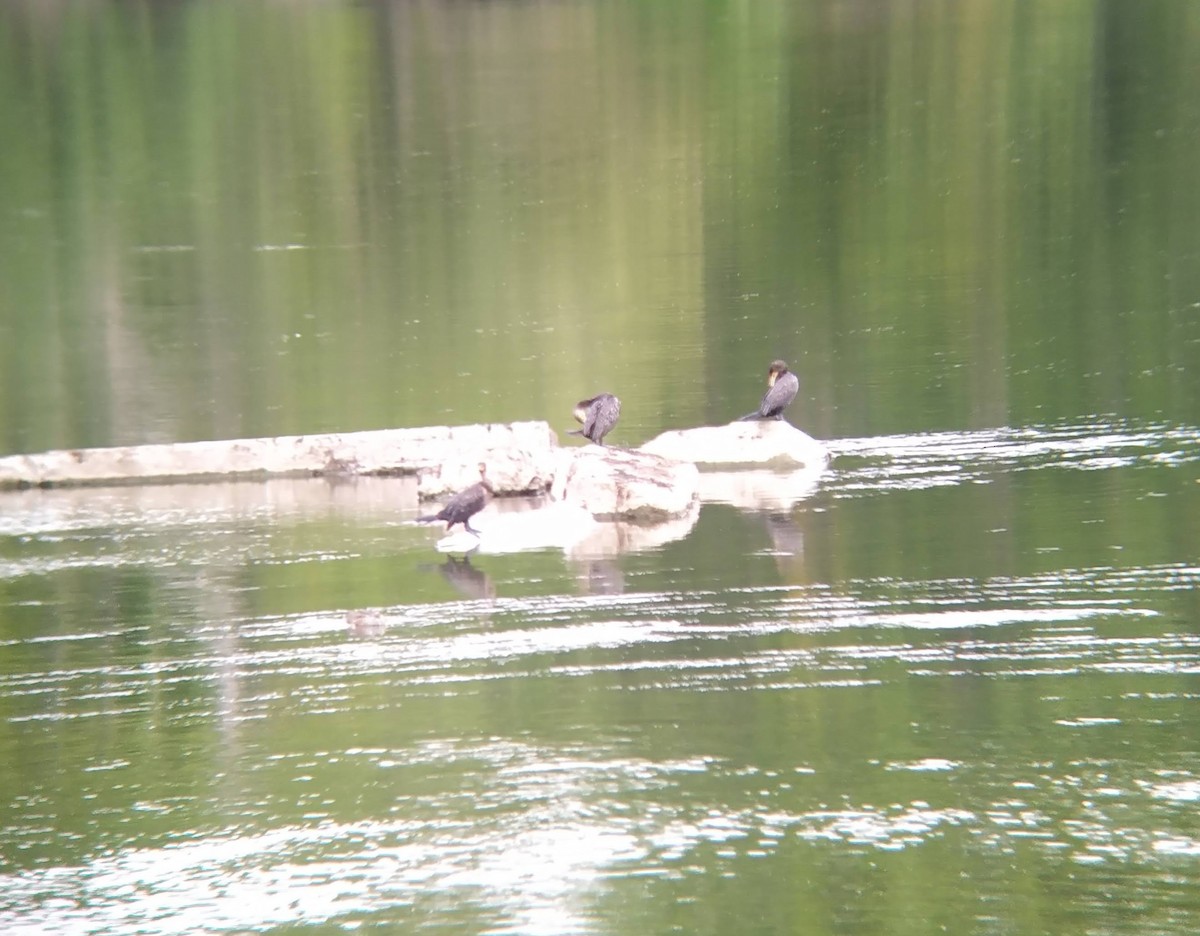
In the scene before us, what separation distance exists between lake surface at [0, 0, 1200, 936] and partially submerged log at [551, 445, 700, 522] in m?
0.26

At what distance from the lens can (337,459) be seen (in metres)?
12.6

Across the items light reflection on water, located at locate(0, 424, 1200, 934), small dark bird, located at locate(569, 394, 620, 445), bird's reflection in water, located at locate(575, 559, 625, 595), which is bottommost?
light reflection on water, located at locate(0, 424, 1200, 934)

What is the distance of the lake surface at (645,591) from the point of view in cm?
615

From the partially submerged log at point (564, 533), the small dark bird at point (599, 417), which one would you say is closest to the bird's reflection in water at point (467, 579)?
the partially submerged log at point (564, 533)

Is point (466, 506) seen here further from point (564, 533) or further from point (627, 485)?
point (627, 485)

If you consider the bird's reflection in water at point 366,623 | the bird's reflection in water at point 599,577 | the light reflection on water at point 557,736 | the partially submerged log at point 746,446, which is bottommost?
the light reflection on water at point 557,736

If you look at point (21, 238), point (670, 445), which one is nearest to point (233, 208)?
point (21, 238)

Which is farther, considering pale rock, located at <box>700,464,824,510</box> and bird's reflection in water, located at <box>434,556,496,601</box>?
pale rock, located at <box>700,464,824,510</box>

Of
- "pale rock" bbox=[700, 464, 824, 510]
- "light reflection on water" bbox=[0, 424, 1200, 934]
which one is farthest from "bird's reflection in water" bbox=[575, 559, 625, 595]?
"pale rock" bbox=[700, 464, 824, 510]

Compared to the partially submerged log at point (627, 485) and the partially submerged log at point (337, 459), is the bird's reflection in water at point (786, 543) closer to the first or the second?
the partially submerged log at point (627, 485)

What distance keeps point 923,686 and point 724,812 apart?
1323mm

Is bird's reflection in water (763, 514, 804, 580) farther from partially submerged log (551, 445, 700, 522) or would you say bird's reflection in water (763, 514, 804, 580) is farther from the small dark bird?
the small dark bird

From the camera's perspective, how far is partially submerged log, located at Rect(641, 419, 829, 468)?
12172 millimetres

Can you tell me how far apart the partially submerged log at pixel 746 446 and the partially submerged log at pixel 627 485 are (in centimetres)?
91
